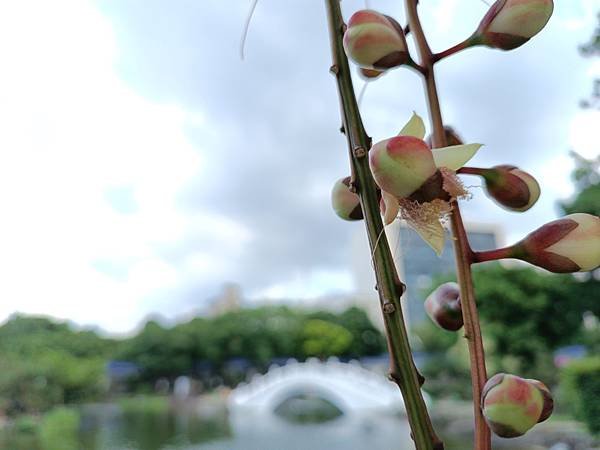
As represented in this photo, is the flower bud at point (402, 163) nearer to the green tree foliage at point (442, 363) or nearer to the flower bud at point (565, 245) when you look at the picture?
the flower bud at point (565, 245)

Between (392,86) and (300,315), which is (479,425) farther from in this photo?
(300,315)

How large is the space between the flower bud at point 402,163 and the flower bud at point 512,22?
63mm

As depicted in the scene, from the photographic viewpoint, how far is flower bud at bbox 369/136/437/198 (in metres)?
0.13

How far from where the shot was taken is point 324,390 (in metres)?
7.84

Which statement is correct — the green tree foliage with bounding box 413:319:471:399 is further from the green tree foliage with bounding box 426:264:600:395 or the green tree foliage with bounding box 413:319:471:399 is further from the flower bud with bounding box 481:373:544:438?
the flower bud with bounding box 481:373:544:438

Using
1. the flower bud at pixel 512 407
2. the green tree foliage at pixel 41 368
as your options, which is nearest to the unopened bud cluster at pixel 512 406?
the flower bud at pixel 512 407

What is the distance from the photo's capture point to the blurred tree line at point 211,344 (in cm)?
835

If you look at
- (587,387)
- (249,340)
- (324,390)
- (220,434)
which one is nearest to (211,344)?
(249,340)

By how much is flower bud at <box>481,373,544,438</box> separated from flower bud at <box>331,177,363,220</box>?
0.07 m

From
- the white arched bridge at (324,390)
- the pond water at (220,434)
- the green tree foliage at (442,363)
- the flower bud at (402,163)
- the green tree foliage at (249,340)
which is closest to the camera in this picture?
the flower bud at (402,163)

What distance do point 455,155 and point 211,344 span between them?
11.1 meters

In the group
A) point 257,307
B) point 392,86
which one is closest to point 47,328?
point 257,307

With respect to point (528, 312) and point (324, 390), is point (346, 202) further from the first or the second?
point (324, 390)

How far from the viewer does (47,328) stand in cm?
793
